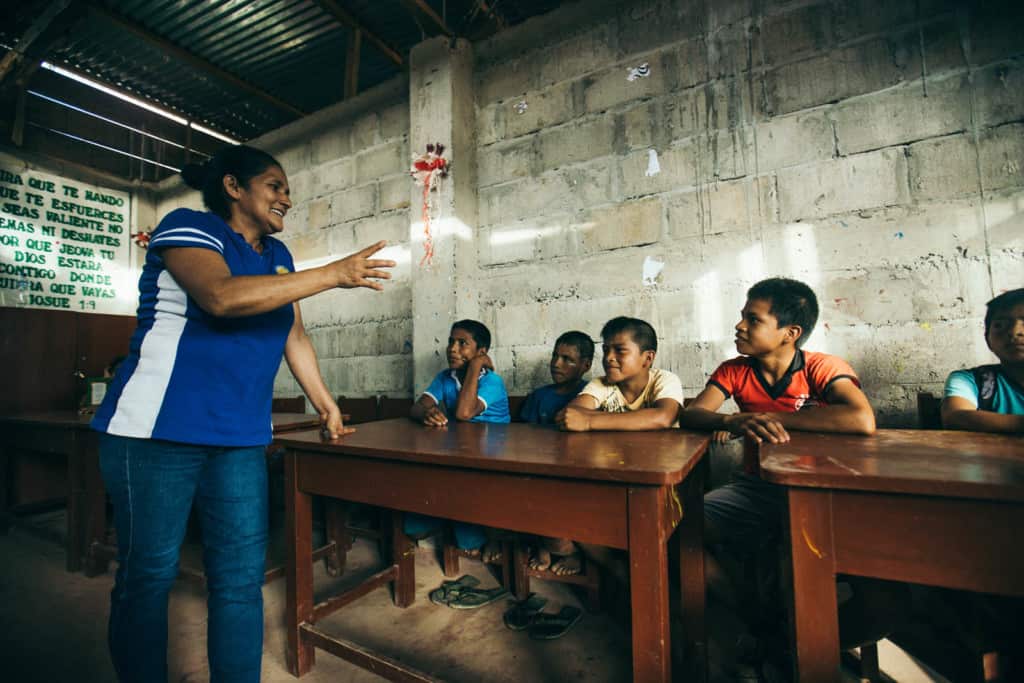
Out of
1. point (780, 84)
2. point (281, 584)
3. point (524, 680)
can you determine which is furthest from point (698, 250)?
point (281, 584)

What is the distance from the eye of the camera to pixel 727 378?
1.88 m

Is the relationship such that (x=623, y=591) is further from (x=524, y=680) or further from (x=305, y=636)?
(x=305, y=636)

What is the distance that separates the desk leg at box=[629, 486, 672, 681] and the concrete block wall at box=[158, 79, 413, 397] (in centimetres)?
264

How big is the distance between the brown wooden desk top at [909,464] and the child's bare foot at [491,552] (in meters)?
1.44

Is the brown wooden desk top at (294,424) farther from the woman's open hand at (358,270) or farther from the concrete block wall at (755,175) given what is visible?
the woman's open hand at (358,270)

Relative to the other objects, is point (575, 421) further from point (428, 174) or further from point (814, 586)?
point (428, 174)

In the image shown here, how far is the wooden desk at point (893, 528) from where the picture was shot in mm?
767

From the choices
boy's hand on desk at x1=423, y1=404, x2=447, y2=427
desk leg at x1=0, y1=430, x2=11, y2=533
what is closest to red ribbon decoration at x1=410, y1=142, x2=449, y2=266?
boy's hand on desk at x1=423, y1=404, x2=447, y2=427

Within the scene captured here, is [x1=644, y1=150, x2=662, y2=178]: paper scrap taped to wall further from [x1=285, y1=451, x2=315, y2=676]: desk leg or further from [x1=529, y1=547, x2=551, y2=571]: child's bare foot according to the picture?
[x1=285, y1=451, x2=315, y2=676]: desk leg

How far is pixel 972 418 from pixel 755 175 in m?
1.44

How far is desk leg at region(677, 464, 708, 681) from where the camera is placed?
1425mm

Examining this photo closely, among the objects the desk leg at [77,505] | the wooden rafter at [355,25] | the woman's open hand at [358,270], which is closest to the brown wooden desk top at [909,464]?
the woman's open hand at [358,270]

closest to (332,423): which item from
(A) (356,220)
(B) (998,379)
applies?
(B) (998,379)

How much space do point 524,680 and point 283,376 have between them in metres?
3.48
